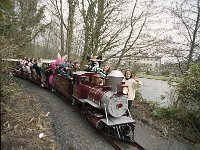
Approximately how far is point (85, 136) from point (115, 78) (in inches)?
85.7

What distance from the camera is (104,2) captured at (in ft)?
58.2

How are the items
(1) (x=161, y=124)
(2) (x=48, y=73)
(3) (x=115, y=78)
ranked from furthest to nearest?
(2) (x=48, y=73) < (1) (x=161, y=124) < (3) (x=115, y=78)

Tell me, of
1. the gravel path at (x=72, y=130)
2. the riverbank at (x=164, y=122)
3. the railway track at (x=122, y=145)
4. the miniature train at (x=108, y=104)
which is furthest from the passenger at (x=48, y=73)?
the railway track at (x=122, y=145)

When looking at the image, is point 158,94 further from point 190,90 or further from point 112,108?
point 112,108

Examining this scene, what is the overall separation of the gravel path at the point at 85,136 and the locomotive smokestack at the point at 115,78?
1.76 m

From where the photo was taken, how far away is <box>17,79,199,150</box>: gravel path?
840 cm

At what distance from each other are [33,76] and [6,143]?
1403cm

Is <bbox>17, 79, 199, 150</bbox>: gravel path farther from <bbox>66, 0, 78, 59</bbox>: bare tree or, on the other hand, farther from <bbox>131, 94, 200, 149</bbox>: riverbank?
<bbox>66, 0, 78, 59</bbox>: bare tree

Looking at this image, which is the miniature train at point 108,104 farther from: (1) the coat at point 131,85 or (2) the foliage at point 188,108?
(2) the foliage at point 188,108

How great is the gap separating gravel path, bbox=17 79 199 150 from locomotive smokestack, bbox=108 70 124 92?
1.76 meters

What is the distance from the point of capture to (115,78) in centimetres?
886

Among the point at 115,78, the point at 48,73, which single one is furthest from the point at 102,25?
the point at 115,78

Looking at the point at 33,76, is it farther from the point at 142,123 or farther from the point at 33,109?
the point at 142,123

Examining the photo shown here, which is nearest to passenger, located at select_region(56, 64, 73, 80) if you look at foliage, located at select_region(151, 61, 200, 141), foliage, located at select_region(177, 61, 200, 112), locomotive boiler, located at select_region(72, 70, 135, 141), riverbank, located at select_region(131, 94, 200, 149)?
locomotive boiler, located at select_region(72, 70, 135, 141)
